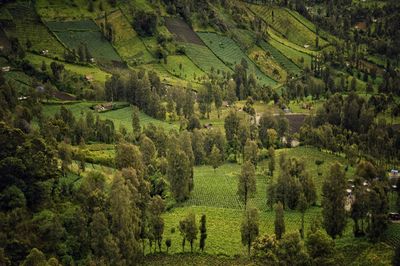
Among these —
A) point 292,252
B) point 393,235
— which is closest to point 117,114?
point 393,235

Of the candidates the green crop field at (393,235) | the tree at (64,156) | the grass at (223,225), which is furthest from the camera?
the tree at (64,156)

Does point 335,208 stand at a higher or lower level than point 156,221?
higher

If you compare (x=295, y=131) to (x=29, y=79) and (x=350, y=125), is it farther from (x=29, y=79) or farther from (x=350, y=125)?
(x=29, y=79)

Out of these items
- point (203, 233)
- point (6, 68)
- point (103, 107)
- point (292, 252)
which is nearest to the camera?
point (292, 252)

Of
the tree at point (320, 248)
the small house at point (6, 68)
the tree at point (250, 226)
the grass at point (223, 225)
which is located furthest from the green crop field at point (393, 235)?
the small house at point (6, 68)

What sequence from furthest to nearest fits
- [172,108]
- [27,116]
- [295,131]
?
[172,108]
[295,131]
[27,116]

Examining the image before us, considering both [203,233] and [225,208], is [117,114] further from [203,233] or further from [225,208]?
[203,233]

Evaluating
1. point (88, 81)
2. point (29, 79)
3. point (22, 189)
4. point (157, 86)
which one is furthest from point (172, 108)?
point (22, 189)

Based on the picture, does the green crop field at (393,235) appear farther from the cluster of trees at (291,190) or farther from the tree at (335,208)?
the cluster of trees at (291,190)

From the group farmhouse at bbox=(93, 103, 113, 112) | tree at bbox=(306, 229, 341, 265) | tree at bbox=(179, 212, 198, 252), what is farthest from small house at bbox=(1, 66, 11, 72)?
tree at bbox=(306, 229, 341, 265)
